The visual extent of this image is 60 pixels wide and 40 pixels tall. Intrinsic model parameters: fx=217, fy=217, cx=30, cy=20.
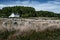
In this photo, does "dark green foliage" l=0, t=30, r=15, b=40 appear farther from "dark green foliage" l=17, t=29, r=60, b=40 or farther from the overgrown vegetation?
"dark green foliage" l=17, t=29, r=60, b=40

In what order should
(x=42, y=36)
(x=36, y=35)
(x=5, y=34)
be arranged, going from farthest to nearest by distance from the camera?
(x=5, y=34)
(x=36, y=35)
(x=42, y=36)

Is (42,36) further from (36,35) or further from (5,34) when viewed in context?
(5,34)

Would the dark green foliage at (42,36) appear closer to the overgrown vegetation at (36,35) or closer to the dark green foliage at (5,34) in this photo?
the overgrown vegetation at (36,35)

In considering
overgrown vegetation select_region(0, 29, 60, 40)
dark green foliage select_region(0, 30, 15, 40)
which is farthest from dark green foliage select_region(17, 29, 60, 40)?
dark green foliage select_region(0, 30, 15, 40)

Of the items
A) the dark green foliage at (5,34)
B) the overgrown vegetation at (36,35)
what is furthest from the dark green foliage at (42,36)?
the dark green foliage at (5,34)

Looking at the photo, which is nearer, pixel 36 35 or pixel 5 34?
pixel 36 35

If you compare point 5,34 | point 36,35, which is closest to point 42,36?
point 36,35

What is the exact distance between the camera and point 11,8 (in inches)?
1674

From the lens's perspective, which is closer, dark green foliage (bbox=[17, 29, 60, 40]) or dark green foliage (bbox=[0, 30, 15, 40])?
dark green foliage (bbox=[17, 29, 60, 40])

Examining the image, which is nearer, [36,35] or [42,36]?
[42,36]

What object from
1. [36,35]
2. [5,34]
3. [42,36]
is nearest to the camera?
[42,36]

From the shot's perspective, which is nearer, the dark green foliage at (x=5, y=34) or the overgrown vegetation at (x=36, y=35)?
the overgrown vegetation at (x=36, y=35)

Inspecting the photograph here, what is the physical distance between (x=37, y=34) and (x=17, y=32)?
1.16m

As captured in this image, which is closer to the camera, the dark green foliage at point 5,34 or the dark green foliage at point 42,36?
the dark green foliage at point 42,36
